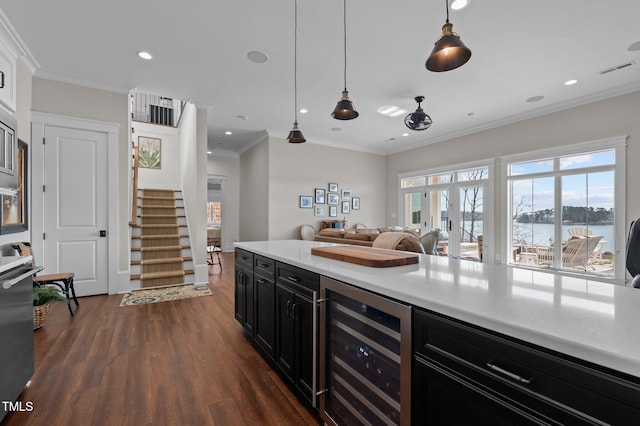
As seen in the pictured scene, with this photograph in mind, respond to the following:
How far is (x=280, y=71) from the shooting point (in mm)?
3938

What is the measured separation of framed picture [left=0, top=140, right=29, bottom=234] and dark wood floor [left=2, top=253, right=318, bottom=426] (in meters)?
1.07

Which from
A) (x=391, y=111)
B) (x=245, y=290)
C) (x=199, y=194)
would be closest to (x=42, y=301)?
(x=245, y=290)

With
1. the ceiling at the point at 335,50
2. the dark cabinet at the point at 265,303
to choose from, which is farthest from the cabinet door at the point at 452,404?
the ceiling at the point at 335,50

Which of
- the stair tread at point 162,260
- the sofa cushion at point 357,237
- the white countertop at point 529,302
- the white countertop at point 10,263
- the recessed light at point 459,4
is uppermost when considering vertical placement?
the recessed light at point 459,4

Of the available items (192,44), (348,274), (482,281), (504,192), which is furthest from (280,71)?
(504,192)

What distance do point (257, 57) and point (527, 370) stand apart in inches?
154

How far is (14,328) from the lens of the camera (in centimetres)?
162

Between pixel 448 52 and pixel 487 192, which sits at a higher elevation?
pixel 448 52

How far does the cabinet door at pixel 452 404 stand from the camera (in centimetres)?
83

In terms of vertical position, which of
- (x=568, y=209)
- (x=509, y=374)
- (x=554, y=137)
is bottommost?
(x=509, y=374)

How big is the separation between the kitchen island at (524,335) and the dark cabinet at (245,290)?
1418mm

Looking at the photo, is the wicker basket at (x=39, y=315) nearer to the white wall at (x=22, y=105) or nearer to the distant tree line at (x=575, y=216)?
the white wall at (x=22, y=105)

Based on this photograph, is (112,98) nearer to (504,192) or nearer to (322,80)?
(322,80)

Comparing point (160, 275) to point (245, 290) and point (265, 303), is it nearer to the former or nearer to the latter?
point (245, 290)
